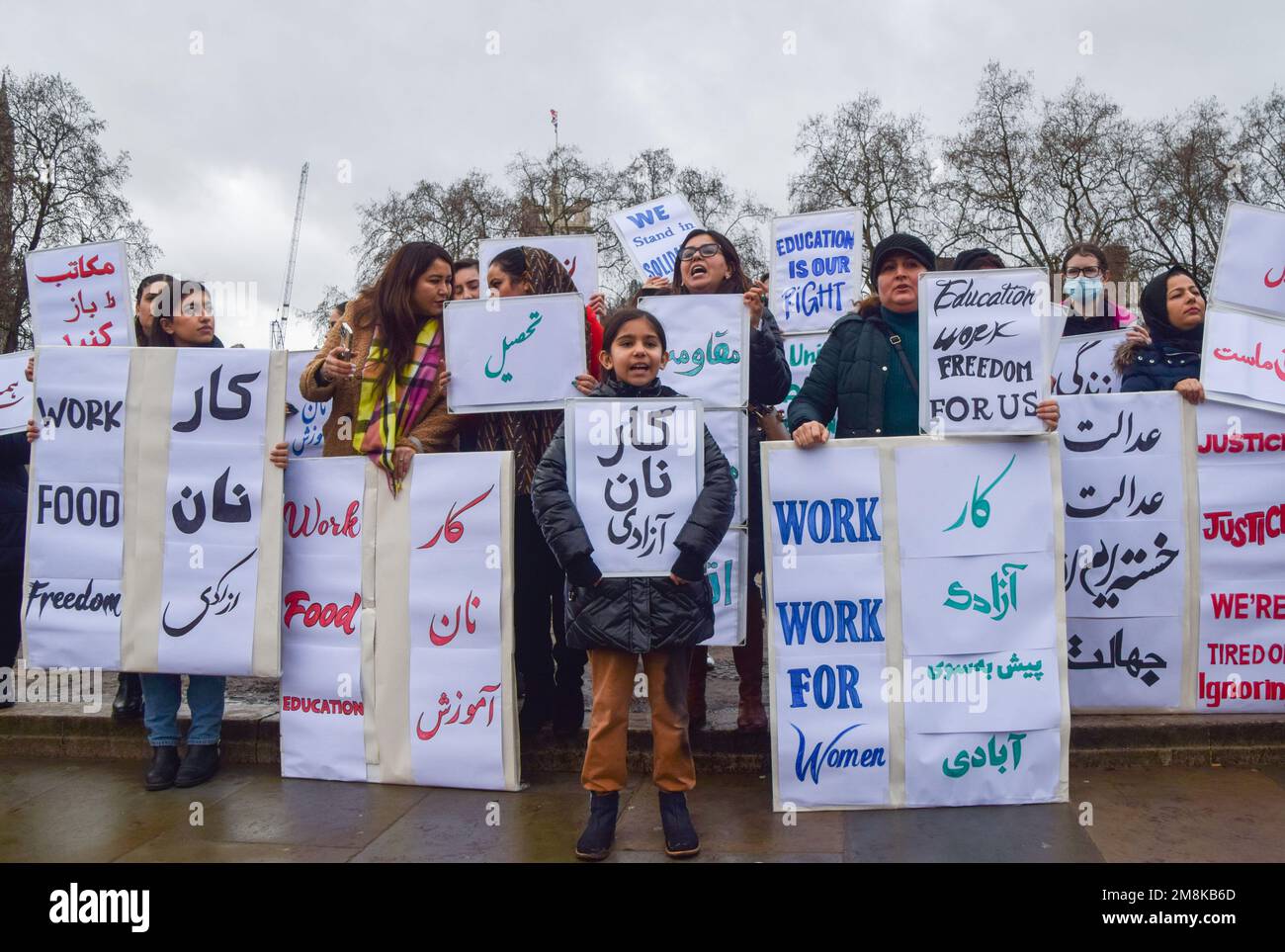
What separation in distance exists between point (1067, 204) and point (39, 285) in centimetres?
3345

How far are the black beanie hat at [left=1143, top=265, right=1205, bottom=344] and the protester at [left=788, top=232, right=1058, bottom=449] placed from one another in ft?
4.37

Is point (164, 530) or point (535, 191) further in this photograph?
point (535, 191)

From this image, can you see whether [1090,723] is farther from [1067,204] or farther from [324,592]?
[1067,204]

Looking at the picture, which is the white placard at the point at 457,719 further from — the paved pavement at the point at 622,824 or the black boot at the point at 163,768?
the black boot at the point at 163,768

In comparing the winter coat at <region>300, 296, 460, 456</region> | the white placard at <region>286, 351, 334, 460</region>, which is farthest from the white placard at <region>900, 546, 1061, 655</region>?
the white placard at <region>286, 351, 334, 460</region>

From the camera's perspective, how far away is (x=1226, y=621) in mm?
4395

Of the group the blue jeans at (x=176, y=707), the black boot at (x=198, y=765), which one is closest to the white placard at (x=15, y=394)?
the blue jeans at (x=176, y=707)

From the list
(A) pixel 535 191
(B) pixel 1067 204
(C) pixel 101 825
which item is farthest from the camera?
(A) pixel 535 191

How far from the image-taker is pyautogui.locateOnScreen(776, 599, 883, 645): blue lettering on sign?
12.8 ft

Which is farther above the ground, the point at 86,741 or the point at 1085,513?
the point at 1085,513

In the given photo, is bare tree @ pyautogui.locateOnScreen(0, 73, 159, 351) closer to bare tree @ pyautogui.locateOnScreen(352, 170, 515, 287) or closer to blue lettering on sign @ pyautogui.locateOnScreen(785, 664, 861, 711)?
bare tree @ pyautogui.locateOnScreen(352, 170, 515, 287)

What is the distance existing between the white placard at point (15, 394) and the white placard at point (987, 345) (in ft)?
14.1

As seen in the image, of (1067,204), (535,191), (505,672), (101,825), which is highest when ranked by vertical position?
(535,191)

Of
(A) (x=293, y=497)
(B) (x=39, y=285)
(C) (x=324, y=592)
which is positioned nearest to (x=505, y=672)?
(C) (x=324, y=592)
